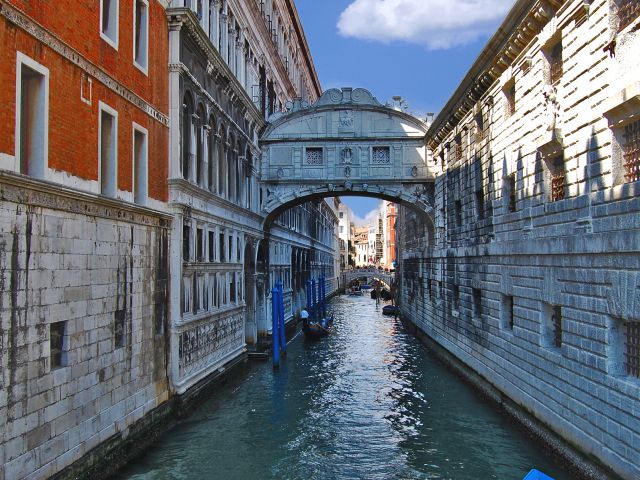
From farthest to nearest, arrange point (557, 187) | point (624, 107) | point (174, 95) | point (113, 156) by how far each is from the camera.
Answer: point (174, 95)
point (557, 187)
point (113, 156)
point (624, 107)

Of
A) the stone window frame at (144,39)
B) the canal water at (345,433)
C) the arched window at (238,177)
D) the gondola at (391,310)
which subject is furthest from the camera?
the gondola at (391,310)

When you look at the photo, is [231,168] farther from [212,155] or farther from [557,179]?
[557,179]

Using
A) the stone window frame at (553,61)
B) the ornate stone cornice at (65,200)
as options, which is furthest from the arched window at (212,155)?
the stone window frame at (553,61)

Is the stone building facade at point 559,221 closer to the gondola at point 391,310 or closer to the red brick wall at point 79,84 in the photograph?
the red brick wall at point 79,84

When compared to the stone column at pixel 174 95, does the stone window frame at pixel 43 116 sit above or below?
below

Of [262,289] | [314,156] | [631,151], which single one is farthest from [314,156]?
[631,151]

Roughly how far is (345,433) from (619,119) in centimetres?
749

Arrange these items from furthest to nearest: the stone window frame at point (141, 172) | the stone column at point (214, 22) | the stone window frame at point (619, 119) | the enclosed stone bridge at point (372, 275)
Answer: the enclosed stone bridge at point (372, 275) < the stone column at point (214, 22) < the stone window frame at point (141, 172) < the stone window frame at point (619, 119)

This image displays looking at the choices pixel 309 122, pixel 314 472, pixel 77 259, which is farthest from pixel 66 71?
pixel 309 122

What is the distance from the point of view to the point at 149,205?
1068cm

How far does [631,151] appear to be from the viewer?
7.48 metres

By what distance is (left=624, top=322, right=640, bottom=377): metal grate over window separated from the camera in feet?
24.1

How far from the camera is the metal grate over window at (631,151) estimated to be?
7316mm

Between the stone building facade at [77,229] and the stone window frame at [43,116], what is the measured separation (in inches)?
0.7
